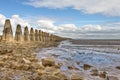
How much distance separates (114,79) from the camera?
11.1m

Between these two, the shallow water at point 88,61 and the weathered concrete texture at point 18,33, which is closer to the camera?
the shallow water at point 88,61

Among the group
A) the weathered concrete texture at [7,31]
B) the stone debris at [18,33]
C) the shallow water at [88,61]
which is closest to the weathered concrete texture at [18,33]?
the stone debris at [18,33]

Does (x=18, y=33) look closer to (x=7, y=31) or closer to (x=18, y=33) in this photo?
(x=18, y=33)

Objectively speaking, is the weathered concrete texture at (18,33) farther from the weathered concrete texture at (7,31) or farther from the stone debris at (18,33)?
the weathered concrete texture at (7,31)

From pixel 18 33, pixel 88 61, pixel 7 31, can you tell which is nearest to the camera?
pixel 88 61

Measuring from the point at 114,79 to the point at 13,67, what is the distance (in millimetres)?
5162

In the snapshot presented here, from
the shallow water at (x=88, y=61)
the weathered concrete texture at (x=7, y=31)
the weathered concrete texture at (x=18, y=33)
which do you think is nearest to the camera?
the shallow water at (x=88, y=61)

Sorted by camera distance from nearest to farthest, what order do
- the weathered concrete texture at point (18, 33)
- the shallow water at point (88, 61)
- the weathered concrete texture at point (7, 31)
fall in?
the shallow water at point (88, 61) → the weathered concrete texture at point (7, 31) → the weathered concrete texture at point (18, 33)

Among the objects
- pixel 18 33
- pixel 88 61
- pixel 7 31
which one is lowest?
pixel 88 61

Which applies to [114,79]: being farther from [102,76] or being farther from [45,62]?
[45,62]

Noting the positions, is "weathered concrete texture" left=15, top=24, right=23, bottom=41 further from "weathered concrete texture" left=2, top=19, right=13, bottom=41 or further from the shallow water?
the shallow water

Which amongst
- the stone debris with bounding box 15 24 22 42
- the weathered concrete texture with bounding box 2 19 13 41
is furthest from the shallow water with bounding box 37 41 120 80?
the stone debris with bounding box 15 24 22 42

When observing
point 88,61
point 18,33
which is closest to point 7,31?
point 18,33

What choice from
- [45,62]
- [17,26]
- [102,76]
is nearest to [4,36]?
[17,26]
